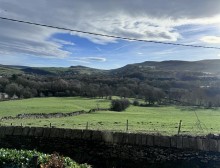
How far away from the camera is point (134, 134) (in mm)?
13875

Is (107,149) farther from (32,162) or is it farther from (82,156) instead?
(32,162)

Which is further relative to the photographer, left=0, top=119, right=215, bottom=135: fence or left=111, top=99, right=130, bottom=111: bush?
left=111, top=99, right=130, bottom=111: bush

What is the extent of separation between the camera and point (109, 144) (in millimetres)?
14000

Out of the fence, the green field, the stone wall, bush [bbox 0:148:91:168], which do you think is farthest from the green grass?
bush [bbox 0:148:91:168]

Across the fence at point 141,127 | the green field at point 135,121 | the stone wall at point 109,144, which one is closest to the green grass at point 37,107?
the green field at point 135,121

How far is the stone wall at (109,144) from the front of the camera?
515 inches

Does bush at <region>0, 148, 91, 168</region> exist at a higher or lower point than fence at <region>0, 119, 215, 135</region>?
higher

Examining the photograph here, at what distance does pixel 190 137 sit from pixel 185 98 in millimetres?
101413

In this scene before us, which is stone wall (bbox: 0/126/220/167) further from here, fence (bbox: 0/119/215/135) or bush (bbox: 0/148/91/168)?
bush (bbox: 0/148/91/168)

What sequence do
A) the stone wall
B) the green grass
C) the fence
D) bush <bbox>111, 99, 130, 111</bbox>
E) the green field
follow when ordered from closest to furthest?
the stone wall
the fence
the green field
the green grass
bush <bbox>111, 99, 130, 111</bbox>

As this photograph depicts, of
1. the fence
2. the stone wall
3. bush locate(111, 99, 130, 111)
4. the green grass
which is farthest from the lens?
bush locate(111, 99, 130, 111)

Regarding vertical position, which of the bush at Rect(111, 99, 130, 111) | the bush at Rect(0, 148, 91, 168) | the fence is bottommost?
the bush at Rect(111, 99, 130, 111)

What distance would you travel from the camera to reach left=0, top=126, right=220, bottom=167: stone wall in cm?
1307

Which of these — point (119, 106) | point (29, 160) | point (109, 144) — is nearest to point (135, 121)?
point (109, 144)
